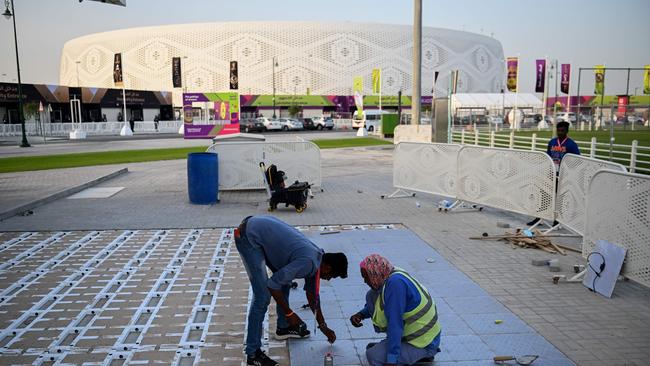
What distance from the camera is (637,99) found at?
309ft

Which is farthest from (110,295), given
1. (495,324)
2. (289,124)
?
(289,124)

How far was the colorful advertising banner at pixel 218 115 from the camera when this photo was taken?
40.8 meters

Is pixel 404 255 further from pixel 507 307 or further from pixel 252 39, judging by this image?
pixel 252 39

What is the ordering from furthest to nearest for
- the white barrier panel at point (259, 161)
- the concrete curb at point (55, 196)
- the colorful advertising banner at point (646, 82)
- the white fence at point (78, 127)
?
the white fence at point (78, 127) → the colorful advertising banner at point (646, 82) → the white barrier panel at point (259, 161) → the concrete curb at point (55, 196)

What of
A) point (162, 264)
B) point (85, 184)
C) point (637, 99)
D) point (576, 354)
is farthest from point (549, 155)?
point (637, 99)

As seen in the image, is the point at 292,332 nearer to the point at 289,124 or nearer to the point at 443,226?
the point at 443,226

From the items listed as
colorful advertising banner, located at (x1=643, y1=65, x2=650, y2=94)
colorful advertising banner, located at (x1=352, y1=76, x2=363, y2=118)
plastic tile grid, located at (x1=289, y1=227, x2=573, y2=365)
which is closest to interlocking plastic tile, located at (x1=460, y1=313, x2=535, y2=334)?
plastic tile grid, located at (x1=289, y1=227, x2=573, y2=365)

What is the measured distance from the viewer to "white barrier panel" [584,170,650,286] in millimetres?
5715

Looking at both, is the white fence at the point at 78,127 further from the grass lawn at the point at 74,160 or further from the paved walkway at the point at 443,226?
the paved walkway at the point at 443,226

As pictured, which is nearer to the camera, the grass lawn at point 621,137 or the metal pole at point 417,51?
the metal pole at point 417,51

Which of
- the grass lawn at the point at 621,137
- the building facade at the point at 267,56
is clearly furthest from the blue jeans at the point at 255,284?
the building facade at the point at 267,56

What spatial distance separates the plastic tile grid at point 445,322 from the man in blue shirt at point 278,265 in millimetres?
340

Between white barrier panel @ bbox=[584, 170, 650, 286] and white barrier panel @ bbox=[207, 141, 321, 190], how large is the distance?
7915 millimetres

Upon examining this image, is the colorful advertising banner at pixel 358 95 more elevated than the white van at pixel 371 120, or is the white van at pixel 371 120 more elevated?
the colorful advertising banner at pixel 358 95
